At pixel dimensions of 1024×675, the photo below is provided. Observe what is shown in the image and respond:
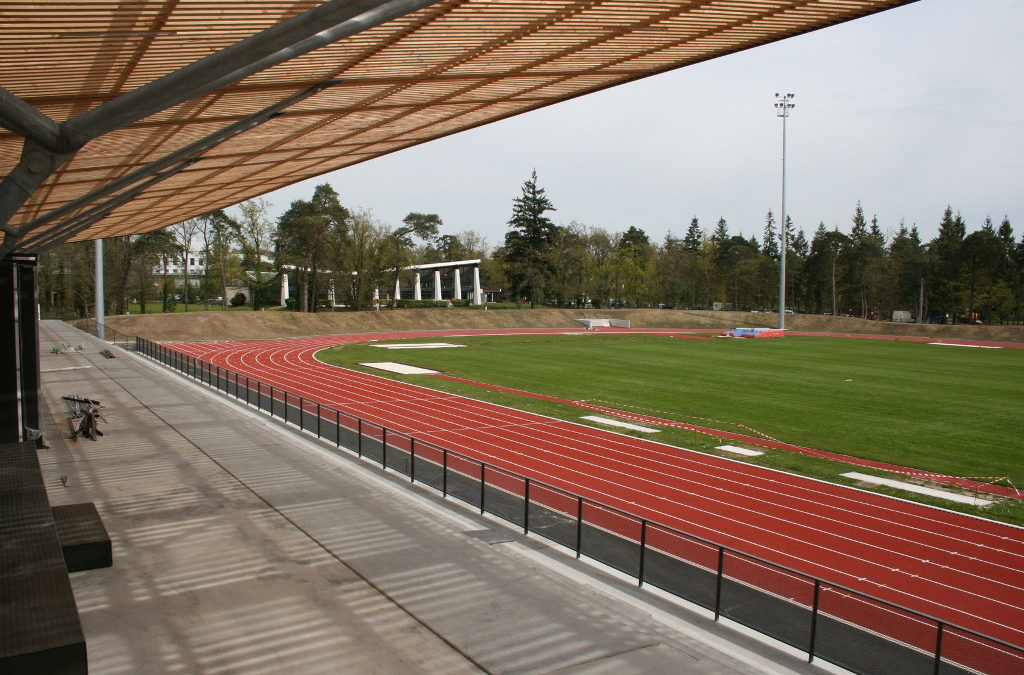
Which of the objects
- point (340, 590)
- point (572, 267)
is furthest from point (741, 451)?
point (572, 267)

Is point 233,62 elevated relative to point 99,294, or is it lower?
elevated

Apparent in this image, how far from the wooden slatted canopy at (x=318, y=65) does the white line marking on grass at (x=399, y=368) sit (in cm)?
2106

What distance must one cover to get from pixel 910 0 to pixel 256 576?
9.90 meters

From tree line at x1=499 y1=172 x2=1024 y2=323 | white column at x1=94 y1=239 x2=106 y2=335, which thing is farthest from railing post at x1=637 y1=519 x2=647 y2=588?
tree line at x1=499 y1=172 x2=1024 y2=323

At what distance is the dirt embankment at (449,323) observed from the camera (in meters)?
57.5

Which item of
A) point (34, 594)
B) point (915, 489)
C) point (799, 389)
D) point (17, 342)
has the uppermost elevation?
point (17, 342)

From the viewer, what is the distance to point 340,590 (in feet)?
29.4

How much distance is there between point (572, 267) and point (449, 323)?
3228 centimetres

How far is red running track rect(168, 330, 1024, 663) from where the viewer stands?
35.3 feet

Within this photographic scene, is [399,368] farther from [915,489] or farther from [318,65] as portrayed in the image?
[318,65]

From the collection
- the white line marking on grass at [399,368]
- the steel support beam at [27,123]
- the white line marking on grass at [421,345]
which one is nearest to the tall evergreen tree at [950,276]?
the white line marking on grass at [421,345]

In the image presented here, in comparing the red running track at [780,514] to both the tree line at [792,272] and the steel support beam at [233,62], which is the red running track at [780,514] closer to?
the steel support beam at [233,62]

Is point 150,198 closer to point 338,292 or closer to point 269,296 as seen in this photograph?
point 338,292

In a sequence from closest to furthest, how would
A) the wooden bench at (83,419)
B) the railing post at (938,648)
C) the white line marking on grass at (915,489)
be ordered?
the railing post at (938,648) < the white line marking on grass at (915,489) < the wooden bench at (83,419)
